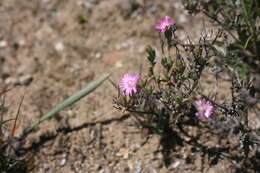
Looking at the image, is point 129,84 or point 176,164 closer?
point 129,84

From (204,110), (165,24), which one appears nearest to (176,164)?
(204,110)

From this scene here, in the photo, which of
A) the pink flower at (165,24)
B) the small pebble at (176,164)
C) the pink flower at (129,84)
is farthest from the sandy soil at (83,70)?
the pink flower at (165,24)

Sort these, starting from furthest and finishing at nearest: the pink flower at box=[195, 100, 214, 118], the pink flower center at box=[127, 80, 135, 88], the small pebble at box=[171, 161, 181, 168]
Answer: the small pebble at box=[171, 161, 181, 168] < the pink flower center at box=[127, 80, 135, 88] < the pink flower at box=[195, 100, 214, 118]

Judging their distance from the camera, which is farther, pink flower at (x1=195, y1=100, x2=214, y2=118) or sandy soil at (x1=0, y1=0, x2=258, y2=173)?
sandy soil at (x1=0, y1=0, x2=258, y2=173)

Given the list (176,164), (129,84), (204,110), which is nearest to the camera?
(204,110)

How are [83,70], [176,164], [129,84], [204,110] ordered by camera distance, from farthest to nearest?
[83,70] → [176,164] → [129,84] → [204,110]

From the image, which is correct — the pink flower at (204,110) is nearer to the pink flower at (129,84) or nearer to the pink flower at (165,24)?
the pink flower at (129,84)

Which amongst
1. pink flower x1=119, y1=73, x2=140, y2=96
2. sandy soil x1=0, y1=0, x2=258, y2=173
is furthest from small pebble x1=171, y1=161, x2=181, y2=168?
pink flower x1=119, y1=73, x2=140, y2=96

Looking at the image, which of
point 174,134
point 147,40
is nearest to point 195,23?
point 147,40

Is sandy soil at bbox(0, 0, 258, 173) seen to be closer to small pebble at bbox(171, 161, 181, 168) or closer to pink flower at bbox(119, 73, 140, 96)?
small pebble at bbox(171, 161, 181, 168)

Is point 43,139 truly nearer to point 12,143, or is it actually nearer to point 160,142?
point 12,143

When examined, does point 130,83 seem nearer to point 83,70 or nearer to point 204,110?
point 204,110
